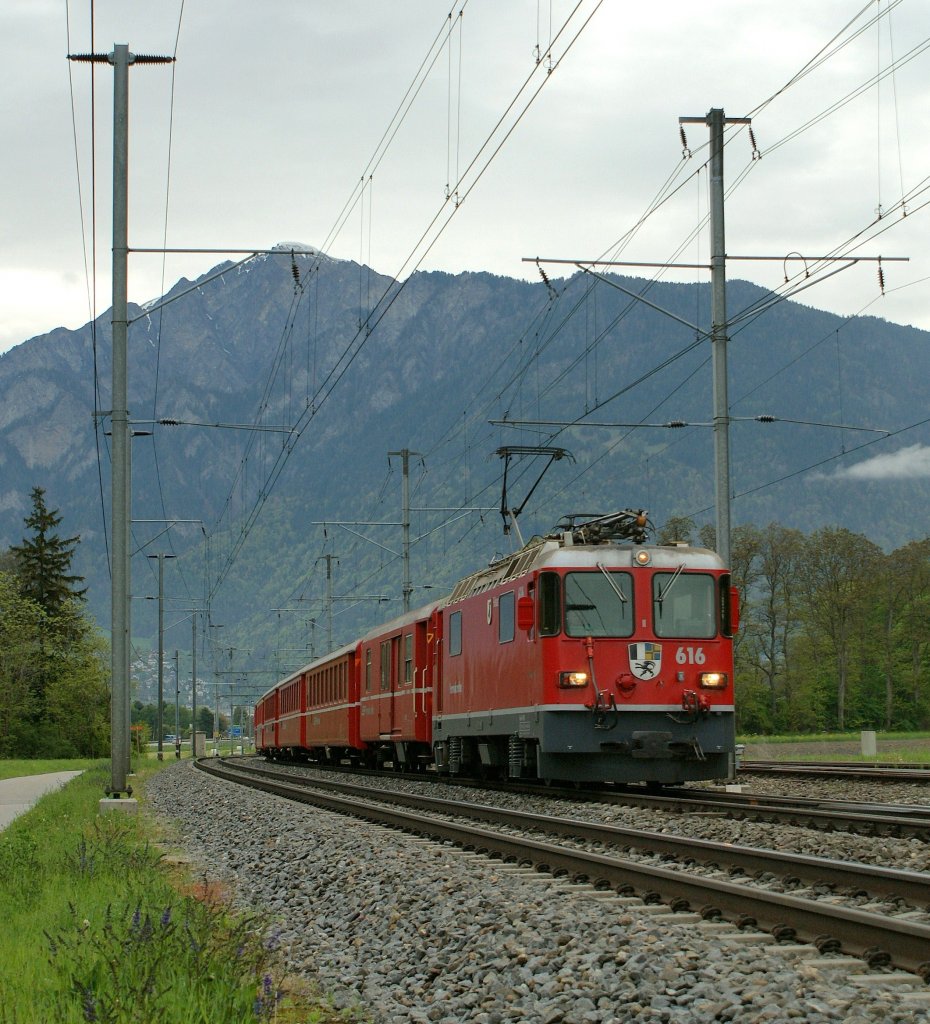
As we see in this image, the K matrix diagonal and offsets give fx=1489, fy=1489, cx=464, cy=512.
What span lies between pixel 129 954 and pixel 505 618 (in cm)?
1346

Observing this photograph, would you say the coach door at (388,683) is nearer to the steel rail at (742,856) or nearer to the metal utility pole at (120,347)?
the metal utility pole at (120,347)

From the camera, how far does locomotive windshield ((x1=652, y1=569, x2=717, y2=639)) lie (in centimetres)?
1872

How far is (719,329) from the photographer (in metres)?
23.2

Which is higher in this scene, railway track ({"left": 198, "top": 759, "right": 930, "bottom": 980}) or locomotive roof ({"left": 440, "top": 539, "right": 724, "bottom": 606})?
locomotive roof ({"left": 440, "top": 539, "right": 724, "bottom": 606})

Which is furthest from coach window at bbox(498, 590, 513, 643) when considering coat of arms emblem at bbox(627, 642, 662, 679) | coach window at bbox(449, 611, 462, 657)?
coach window at bbox(449, 611, 462, 657)

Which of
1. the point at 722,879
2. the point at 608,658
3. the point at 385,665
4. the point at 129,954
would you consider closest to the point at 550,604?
the point at 608,658

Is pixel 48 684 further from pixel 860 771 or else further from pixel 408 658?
pixel 860 771

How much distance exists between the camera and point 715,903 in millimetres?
8516

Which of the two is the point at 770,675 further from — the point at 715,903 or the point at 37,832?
the point at 715,903

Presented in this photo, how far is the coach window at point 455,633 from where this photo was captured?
902 inches

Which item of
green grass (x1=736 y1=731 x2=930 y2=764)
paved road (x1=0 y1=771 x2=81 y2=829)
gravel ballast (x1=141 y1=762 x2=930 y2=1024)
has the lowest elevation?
green grass (x1=736 y1=731 x2=930 y2=764)

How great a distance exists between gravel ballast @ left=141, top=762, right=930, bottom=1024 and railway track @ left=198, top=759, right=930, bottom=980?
0.21m

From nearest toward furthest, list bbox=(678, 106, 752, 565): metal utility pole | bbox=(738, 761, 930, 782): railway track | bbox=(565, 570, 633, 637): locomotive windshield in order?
bbox=(565, 570, 633, 637): locomotive windshield
bbox=(738, 761, 930, 782): railway track
bbox=(678, 106, 752, 565): metal utility pole

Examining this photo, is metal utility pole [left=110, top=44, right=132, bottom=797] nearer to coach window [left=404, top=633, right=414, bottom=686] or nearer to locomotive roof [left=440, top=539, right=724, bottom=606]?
locomotive roof [left=440, top=539, right=724, bottom=606]
